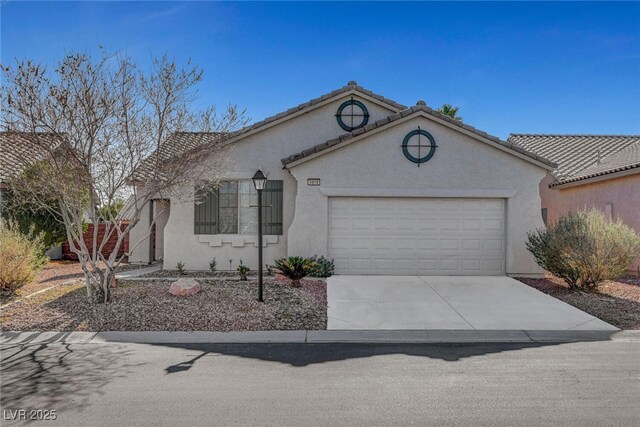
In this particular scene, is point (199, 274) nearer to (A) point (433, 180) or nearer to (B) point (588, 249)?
(A) point (433, 180)

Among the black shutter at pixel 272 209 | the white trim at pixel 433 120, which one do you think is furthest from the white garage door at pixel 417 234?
the black shutter at pixel 272 209

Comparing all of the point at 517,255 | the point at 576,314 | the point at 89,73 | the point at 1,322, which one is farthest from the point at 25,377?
the point at 517,255

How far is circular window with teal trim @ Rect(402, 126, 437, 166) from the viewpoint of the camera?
1170 centimetres

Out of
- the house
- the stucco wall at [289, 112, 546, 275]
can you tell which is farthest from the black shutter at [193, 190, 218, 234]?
the stucco wall at [289, 112, 546, 275]

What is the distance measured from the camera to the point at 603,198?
14031 mm

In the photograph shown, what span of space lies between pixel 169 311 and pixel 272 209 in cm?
531

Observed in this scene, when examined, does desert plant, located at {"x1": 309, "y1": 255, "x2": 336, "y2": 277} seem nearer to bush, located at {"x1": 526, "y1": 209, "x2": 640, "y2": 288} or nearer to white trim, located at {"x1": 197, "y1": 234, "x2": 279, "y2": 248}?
white trim, located at {"x1": 197, "y1": 234, "x2": 279, "y2": 248}

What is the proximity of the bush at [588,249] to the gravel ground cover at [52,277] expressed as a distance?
12.3 m

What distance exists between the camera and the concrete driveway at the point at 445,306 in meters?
7.43

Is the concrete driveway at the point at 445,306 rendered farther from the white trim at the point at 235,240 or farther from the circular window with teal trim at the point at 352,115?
the circular window with teal trim at the point at 352,115

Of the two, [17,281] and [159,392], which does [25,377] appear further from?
[17,281]

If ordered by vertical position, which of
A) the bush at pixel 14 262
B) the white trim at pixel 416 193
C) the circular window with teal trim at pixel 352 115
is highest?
the circular window with teal trim at pixel 352 115

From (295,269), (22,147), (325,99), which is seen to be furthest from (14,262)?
(325,99)

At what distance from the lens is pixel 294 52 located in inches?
564
